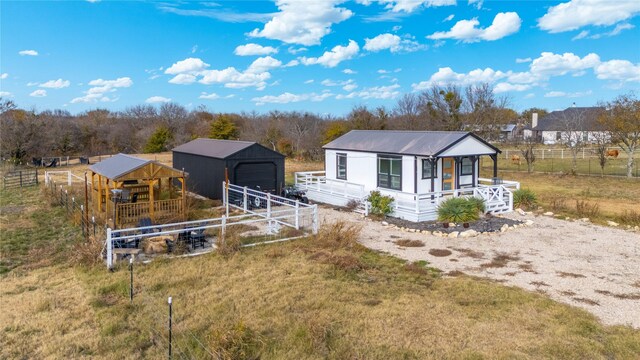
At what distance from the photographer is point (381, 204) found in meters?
16.4

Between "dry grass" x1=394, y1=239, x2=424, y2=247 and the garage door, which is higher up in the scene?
the garage door

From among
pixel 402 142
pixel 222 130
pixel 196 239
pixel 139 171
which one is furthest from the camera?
pixel 222 130

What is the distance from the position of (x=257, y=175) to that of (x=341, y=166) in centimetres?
401

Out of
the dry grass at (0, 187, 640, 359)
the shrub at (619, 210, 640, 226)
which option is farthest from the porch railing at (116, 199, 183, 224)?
the shrub at (619, 210, 640, 226)

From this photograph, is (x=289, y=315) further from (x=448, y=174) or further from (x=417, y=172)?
(x=448, y=174)

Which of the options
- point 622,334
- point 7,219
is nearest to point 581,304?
point 622,334

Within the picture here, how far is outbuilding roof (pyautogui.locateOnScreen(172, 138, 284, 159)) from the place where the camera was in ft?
62.8

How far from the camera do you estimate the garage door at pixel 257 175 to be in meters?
19.2

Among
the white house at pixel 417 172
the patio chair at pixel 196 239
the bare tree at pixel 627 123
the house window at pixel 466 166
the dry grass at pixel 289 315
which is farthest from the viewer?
the bare tree at pixel 627 123

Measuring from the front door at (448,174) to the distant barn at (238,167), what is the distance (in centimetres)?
691

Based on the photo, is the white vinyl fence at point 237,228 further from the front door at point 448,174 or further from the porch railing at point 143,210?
the front door at point 448,174

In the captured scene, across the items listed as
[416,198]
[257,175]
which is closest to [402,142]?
[416,198]

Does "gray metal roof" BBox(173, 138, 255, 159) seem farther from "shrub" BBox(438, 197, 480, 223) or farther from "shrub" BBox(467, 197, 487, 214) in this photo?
"shrub" BBox(467, 197, 487, 214)

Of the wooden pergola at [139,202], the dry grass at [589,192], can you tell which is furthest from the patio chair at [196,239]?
the dry grass at [589,192]
